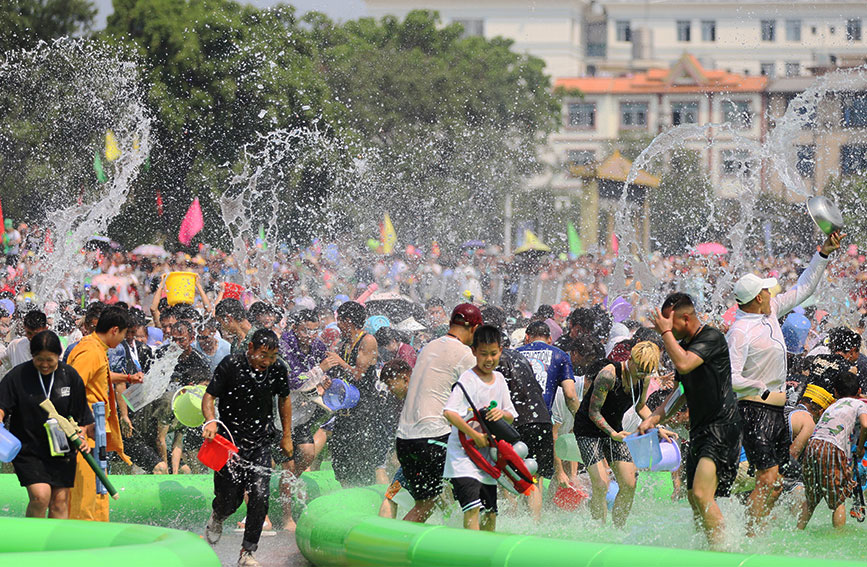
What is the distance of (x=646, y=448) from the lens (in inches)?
303

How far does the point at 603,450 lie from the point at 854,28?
97123 millimetres

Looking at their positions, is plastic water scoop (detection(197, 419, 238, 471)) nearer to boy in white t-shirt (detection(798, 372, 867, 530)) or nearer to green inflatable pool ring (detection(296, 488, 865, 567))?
green inflatable pool ring (detection(296, 488, 865, 567))

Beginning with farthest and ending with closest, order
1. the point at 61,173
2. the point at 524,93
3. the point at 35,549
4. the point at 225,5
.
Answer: the point at 524,93 < the point at 225,5 < the point at 61,173 < the point at 35,549

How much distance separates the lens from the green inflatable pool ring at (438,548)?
625 centimetres

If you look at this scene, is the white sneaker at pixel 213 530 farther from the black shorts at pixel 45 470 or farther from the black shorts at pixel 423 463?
the black shorts at pixel 423 463

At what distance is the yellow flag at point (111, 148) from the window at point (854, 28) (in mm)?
76903

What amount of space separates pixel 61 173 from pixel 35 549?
94.2 ft

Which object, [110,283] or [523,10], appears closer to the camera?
[110,283]

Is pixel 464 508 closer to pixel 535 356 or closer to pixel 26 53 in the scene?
pixel 535 356

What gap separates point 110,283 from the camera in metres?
22.0

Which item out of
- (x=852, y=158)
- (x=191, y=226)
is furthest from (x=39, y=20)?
(x=852, y=158)

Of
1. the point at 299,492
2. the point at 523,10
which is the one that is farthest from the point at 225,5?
the point at 523,10

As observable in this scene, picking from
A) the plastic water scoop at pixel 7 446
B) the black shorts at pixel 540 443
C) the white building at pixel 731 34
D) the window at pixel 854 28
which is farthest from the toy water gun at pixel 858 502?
the window at pixel 854 28

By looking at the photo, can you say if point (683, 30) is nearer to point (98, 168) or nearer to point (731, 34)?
point (731, 34)
